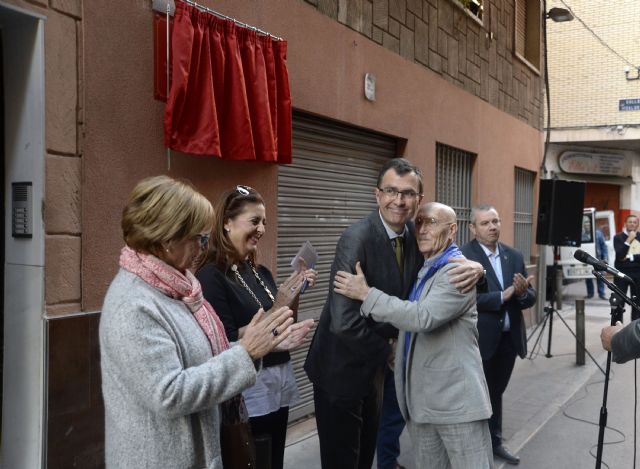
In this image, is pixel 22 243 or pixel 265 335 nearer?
pixel 265 335

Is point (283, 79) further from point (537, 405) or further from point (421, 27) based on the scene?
point (537, 405)

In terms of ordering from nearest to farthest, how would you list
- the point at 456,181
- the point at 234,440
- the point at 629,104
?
the point at 234,440 < the point at 456,181 < the point at 629,104

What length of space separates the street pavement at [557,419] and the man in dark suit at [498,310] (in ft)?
1.65

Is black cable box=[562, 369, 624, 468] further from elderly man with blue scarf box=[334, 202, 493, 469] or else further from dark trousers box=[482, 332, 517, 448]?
elderly man with blue scarf box=[334, 202, 493, 469]

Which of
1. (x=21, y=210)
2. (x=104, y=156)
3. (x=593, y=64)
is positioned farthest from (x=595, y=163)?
(x=21, y=210)

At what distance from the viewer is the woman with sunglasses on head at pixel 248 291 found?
9.39 feet

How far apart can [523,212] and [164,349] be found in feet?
35.4

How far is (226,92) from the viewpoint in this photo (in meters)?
4.25

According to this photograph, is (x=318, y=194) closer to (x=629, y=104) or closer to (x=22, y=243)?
(x=22, y=243)

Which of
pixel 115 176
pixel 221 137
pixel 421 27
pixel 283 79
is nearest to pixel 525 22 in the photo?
pixel 421 27

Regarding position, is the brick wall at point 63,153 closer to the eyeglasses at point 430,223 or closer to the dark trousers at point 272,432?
the dark trousers at point 272,432

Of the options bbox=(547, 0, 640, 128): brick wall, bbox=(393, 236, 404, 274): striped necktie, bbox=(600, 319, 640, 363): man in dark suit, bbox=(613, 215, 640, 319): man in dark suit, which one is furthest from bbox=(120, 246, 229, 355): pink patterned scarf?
bbox=(547, 0, 640, 128): brick wall

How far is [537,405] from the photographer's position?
6520 mm

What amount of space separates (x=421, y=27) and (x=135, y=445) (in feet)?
21.7
